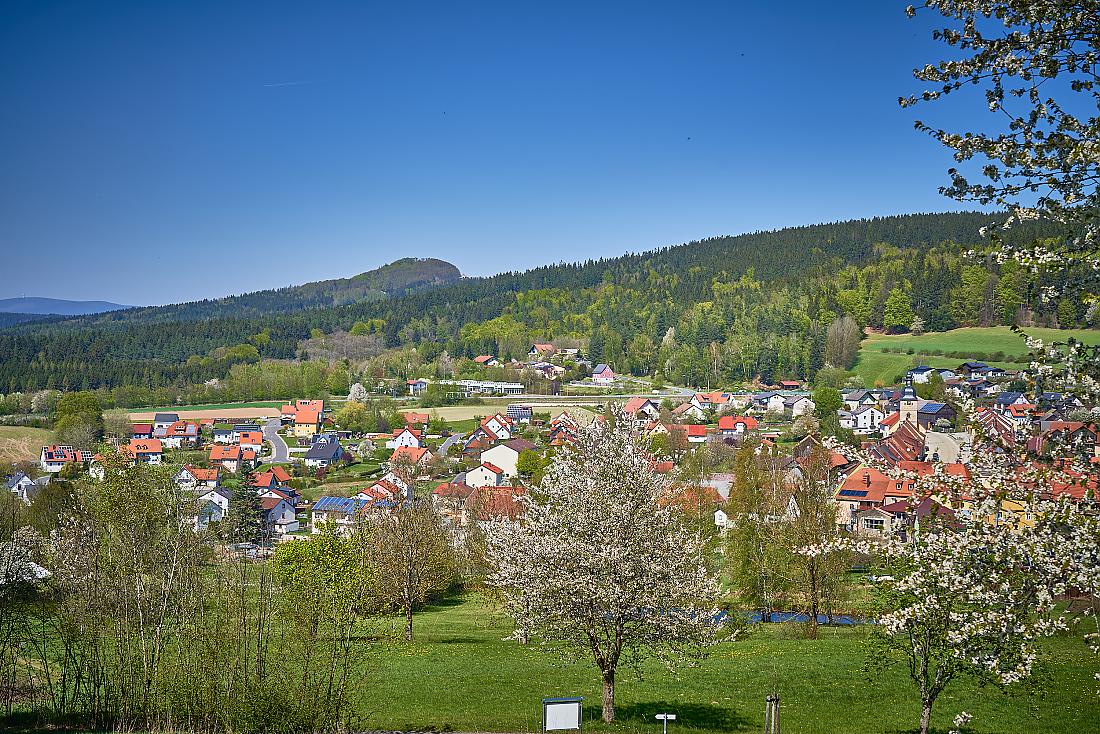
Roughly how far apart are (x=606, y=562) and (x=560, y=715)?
256cm

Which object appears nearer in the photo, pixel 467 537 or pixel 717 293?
pixel 467 537

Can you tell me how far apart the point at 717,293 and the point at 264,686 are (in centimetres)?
16740

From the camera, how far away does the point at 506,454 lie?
2881 inches

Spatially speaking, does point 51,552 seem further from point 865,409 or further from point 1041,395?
point 865,409

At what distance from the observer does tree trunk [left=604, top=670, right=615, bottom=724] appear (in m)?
15.1

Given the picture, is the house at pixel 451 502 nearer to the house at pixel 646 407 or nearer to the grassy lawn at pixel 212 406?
the house at pixel 646 407

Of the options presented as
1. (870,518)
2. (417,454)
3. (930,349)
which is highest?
(930,349)

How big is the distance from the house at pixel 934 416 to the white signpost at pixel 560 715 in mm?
77775

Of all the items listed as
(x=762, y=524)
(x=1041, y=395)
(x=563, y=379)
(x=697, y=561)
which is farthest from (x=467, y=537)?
(x=563, y=379)

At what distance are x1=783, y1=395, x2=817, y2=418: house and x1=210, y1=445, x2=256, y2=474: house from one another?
57.9 metres

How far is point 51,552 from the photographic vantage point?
1970cm

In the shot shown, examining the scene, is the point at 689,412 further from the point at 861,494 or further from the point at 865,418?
the point at 861,494

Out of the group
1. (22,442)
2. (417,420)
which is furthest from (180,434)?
(417,420)

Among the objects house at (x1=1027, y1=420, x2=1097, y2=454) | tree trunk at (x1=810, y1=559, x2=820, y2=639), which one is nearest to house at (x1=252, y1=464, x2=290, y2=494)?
tree trunk at (x1=810, y1=559, x2=820, y2=639)
